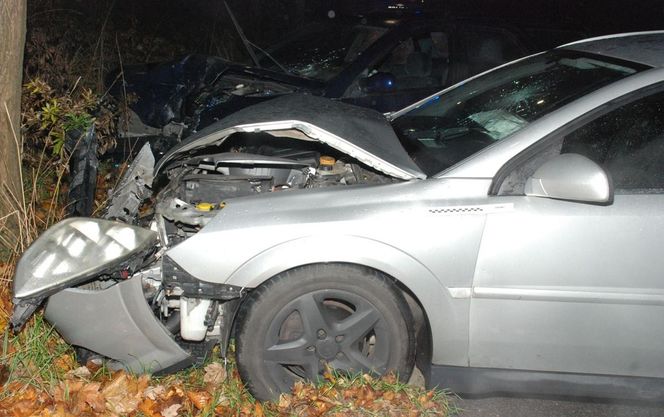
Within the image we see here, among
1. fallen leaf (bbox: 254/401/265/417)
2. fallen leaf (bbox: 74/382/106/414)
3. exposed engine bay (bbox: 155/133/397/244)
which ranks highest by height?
exposed engine bay (bbox: 155/133/397/244)

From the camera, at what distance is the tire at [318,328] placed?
10.1 ft

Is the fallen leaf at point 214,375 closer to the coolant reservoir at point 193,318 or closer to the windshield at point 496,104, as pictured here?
the coolant reservoir at point 193,318

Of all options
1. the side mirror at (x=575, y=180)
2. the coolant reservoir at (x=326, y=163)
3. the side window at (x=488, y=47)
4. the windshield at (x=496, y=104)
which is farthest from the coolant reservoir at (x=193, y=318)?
the side window at (x=488, y=47)

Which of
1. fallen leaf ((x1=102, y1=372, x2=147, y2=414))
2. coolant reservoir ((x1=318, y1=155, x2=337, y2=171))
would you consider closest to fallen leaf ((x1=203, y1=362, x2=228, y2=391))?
fallen leaf ((x1=102, y1=372, x2=147, y2=414))

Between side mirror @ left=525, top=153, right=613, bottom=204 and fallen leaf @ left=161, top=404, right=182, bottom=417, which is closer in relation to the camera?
side mirror @ left=525, top=153, right=613, bottom=204

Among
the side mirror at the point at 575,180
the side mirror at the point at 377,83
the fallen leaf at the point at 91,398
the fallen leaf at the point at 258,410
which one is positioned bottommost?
the fallen leaf at the point at 258,410

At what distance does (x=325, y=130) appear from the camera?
10.6ft

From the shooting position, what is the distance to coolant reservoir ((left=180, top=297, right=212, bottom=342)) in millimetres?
3217

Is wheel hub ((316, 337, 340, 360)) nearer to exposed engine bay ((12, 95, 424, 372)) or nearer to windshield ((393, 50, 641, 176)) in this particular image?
exposed engine bay ((12, 95, 424, 372))

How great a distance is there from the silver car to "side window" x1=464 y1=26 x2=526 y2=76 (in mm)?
2978

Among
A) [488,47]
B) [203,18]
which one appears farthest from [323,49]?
[203,18]

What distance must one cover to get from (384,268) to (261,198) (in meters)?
0.66

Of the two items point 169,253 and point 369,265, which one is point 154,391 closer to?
point 169,253

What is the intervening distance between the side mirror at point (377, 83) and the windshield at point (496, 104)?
1668mm
